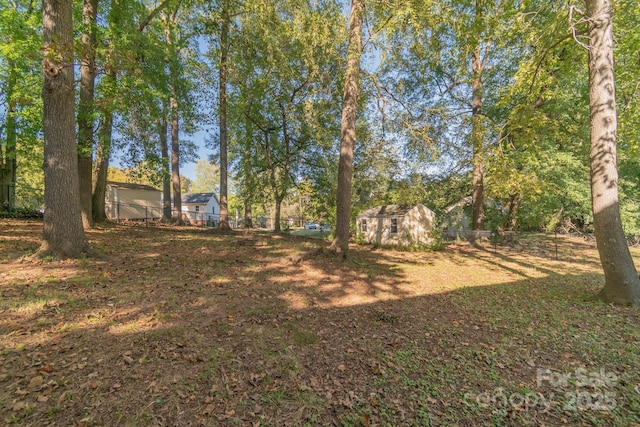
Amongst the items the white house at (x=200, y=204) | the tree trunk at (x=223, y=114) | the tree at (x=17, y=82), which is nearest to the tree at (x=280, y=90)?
the tree trunk at (x=223, y=114)

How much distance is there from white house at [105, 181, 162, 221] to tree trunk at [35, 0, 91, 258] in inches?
778

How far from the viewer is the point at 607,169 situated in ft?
17.7

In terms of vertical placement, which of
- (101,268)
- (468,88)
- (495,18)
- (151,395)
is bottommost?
(151,395)

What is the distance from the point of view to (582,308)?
5320mm

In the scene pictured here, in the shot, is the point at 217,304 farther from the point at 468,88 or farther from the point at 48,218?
the point at 468,88

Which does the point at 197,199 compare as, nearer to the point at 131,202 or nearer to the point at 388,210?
the point at 131,202

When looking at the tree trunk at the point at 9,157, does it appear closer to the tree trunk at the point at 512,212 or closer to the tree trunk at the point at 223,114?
the tree trunk at the point at 223,114

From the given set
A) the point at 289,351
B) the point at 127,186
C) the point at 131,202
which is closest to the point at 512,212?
the point at 289,351

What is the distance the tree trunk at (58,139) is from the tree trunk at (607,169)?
1067cm

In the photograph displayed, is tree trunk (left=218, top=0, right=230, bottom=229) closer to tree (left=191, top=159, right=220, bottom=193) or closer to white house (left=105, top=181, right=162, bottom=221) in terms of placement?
white house (left=105, top=181, right=162, bottom=221)

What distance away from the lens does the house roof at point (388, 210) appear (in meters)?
16.8

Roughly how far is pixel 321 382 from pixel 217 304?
91.1 inches

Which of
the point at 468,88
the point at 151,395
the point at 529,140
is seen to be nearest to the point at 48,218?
the point at 151,395

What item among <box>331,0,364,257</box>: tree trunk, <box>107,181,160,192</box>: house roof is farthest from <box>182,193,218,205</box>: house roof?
<box>331,0,364,257</box>: tree trunk
